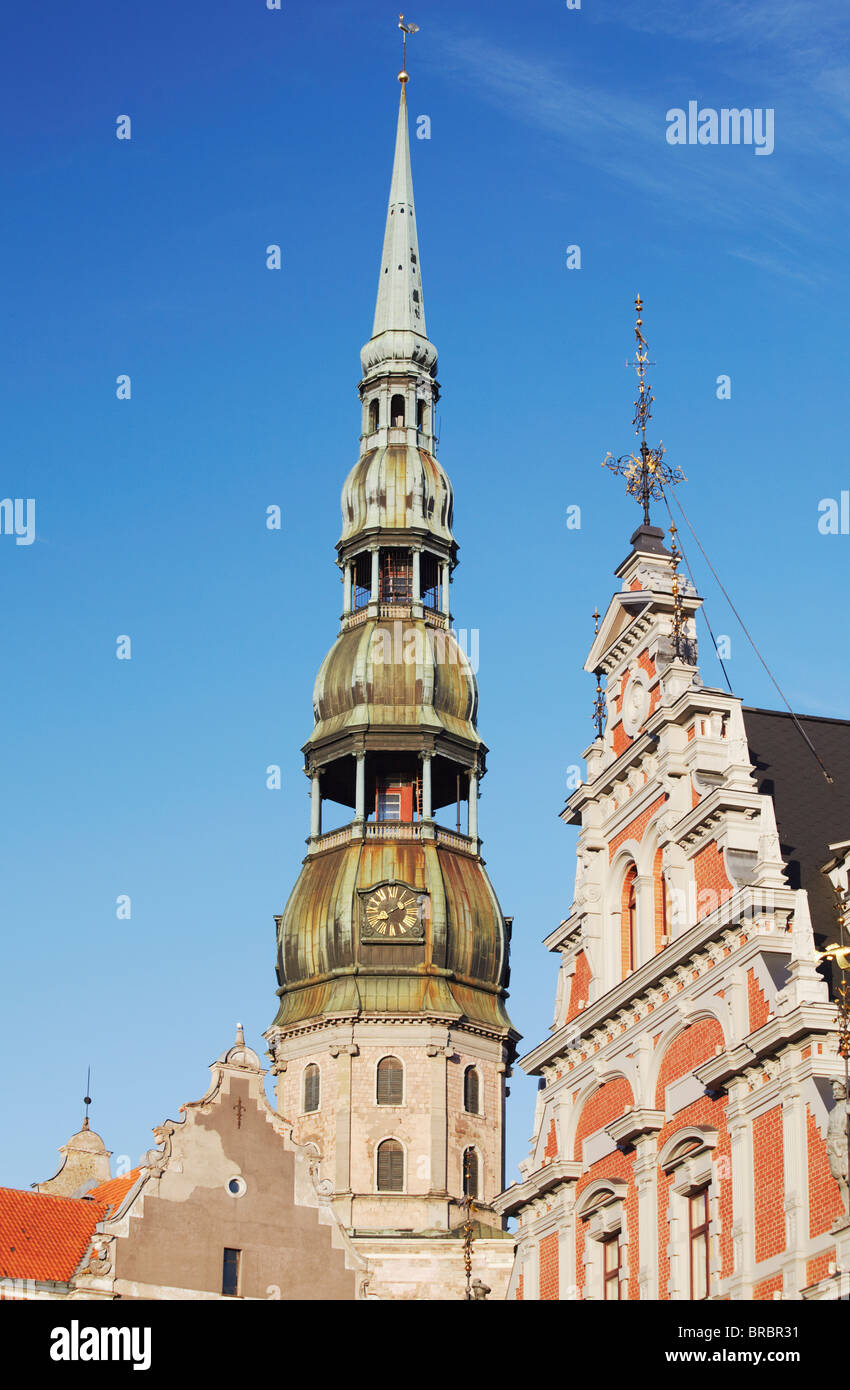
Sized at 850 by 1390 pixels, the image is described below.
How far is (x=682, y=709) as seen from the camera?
36125mm

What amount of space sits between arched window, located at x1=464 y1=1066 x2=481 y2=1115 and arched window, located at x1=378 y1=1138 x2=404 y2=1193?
9.04 ft

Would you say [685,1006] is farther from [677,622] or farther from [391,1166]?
[391,1166]

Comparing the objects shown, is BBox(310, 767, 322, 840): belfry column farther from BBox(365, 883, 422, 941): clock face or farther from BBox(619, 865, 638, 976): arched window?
BBox(619, 865, 638, 976): arched window

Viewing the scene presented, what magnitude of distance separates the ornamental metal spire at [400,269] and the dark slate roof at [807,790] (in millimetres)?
47107

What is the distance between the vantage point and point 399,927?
7094 cm

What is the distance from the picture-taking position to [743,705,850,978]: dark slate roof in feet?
111

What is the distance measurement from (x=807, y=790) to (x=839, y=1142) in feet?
29.2

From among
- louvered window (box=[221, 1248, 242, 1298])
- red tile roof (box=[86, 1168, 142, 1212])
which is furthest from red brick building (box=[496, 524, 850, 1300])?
red tile roof (box=[86, 1168, 142, 1212])

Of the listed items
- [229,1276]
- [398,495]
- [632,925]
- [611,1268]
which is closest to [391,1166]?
[229,1276]

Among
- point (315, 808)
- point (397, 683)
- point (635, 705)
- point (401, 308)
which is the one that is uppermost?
point (401, 308)

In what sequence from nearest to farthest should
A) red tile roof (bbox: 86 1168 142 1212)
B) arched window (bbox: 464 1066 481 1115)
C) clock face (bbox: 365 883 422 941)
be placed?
red tile roof (bbox: 86 1168 142 1212), arched window (bbox: 464 1066 481 1115), clock face (bbox: 365 883 422 941)

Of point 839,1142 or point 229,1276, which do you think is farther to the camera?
point 229,1276
